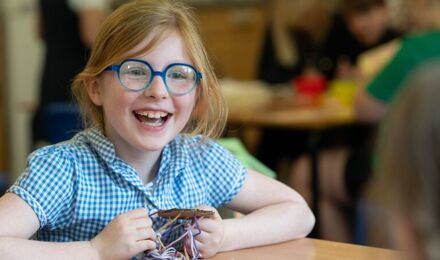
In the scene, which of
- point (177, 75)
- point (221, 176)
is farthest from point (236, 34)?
point (177, 75)

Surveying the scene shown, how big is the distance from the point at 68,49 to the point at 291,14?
1174 mm

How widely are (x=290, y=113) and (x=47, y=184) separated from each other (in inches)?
91.6

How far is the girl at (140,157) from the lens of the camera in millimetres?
1338

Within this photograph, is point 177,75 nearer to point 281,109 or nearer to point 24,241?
point 24,241

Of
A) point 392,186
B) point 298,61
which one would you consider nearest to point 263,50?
point 298,61

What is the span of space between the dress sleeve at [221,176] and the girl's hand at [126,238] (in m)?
0.29

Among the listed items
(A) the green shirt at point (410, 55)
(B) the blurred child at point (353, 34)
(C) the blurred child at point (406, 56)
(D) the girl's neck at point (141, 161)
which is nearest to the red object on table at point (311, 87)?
(B) the blurred child at point (353, 34)

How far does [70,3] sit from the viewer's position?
3.74 m

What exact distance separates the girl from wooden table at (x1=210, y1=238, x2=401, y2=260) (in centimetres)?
2

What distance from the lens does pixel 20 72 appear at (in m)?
5.96

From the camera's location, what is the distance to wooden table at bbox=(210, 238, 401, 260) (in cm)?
133

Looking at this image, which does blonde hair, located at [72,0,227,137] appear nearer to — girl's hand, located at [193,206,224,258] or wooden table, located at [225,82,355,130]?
girl's hand, located at [193,206,224,258]

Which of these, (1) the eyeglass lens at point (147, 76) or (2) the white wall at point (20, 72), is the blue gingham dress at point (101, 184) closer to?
(1) the eyeglass lens at point (147, 76)

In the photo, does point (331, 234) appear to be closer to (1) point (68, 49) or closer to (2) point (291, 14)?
(2) point (291, 14)
